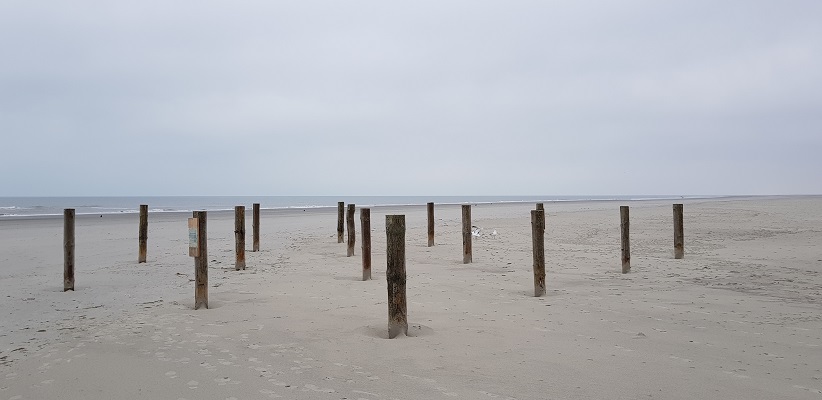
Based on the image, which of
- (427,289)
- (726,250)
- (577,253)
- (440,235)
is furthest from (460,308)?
(440,235)

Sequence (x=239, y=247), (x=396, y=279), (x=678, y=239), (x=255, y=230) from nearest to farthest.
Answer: (x=396, y=279)
(x=239, y=247)
(x=678, y=239)
(x=255, y=230)

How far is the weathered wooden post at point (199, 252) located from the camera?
7.61 meters

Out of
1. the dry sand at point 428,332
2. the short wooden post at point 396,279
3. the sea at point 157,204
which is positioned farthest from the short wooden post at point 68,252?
the sea at point 157,204

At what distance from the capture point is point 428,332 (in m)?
6.37

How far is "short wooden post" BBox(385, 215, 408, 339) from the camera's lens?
6.18 metres

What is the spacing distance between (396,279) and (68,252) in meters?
6.67

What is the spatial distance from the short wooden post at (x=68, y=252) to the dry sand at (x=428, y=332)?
23cm

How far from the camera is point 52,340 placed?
608cm

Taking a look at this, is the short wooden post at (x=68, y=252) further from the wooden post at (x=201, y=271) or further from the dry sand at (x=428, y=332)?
the wooden post at (x=201, y=271)

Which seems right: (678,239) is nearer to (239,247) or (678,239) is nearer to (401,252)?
(401,252)

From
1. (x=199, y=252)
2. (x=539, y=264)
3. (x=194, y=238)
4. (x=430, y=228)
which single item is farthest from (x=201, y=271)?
(x=430, y=228)

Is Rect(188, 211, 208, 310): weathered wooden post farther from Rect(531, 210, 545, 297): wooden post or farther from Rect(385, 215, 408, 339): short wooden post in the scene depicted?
Rect(531, 210, 545, 297): wooden post

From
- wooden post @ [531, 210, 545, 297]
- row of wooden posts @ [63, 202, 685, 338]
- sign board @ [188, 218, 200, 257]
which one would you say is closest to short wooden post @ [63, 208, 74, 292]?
row of wooden posts @ [63, 202, 685, 338]

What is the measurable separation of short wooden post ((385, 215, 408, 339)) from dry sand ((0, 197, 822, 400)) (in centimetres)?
24
